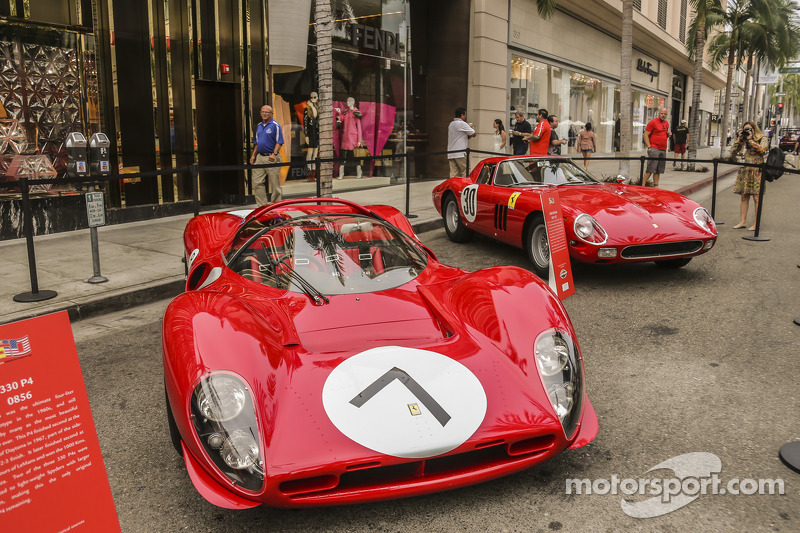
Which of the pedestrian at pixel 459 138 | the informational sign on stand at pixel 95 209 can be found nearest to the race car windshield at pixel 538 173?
the informational sign on stand at pixel 95 209

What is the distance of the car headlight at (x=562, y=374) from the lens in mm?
2727

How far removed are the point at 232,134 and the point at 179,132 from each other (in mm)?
1341

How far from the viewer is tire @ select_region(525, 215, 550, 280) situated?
21.6 feet

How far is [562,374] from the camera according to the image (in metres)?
2.85

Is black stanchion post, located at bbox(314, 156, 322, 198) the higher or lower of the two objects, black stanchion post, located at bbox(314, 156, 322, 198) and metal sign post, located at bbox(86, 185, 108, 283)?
the higher

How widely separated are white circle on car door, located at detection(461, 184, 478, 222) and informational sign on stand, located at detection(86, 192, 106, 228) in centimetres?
417

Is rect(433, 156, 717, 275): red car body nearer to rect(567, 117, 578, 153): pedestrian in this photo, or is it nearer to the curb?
the curb

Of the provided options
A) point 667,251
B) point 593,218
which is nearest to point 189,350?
point 593,218

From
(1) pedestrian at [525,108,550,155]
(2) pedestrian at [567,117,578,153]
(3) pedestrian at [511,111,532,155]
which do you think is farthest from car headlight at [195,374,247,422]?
(2) pedestrian at [567,117,578,153]

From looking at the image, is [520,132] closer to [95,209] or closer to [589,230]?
[589,230]

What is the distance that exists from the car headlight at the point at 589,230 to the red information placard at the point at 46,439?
4.97 metres

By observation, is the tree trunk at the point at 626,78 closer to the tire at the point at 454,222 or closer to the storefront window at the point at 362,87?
the storefront window at the point at 362,87

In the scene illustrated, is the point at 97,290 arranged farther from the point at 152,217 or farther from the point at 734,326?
the point at 734,326

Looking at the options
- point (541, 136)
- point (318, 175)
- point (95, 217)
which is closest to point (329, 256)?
point (95, 217)
